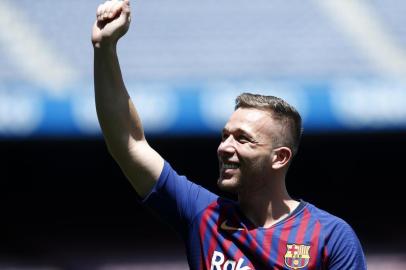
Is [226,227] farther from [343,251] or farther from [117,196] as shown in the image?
[117,196]

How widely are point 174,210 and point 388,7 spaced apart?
4.60m

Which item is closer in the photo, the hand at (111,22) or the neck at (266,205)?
the hand at (111,22)

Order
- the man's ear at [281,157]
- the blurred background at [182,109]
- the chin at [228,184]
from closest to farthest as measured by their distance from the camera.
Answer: the chin at [228,184], the man's ear at [281,157], the blurred background at [182,109]

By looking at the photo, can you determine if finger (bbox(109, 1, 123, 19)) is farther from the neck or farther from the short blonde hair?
the neck

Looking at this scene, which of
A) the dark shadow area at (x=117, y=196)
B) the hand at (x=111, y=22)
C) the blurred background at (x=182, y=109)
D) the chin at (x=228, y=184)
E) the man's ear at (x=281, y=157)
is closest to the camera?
the hand at (x=111, y=22)

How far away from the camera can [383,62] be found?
6773 mm

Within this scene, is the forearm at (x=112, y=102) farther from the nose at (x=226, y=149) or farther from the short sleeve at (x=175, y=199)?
the nose at (x=226, y=149)

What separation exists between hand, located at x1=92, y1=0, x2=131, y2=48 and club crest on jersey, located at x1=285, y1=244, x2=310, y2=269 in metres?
0.87

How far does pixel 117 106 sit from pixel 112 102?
0.07 feet

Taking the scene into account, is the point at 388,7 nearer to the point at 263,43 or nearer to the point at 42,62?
the point at 263,43

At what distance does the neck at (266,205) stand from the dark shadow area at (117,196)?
436 centimetres

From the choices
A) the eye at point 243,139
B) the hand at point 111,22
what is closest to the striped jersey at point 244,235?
the eye at point 243,139

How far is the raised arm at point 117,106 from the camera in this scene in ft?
8.94

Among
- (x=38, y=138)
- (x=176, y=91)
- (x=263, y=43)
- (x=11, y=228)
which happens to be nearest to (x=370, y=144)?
(x=263, y=43)
